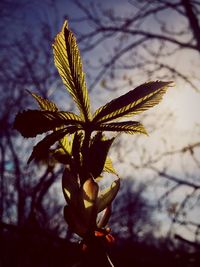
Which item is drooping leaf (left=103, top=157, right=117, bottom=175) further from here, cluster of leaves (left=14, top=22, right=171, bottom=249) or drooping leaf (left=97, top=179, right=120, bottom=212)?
drooping leaf (left=97, top=179, right=120, bottom=212)

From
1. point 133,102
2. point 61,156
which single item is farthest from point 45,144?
point 133,102

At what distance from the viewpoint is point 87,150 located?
43cm

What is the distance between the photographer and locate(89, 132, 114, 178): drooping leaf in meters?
0.40

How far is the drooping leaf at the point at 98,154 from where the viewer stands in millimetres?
404

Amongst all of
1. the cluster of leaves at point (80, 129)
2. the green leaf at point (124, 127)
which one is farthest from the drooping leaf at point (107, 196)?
the green leaf at point (124, 127)

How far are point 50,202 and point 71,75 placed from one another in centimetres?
1208

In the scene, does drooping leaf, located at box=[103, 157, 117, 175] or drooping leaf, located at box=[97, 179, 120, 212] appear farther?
drooping leaf, located at box=[103, 157, 117, 175]

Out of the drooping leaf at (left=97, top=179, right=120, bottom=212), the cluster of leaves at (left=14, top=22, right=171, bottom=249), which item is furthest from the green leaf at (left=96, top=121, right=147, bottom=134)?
the drooping leaf at (left=97, top=179, right=120, bottom=212)

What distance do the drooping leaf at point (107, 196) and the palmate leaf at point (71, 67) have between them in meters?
0.13

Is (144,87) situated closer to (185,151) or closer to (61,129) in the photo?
(61,129)

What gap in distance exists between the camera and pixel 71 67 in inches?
18.1

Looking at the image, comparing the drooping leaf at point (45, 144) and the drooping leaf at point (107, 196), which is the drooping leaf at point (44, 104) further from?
the drooping leaf at point (107, 196)

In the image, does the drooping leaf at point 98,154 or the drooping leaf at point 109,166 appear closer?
the drooping leaf at point 98,154

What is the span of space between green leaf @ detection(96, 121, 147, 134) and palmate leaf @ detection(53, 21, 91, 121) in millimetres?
29
